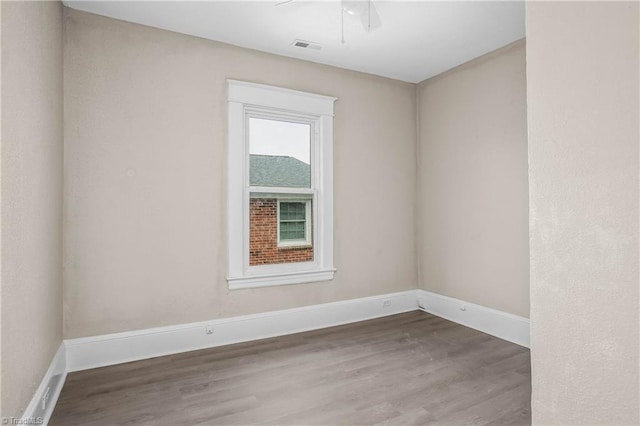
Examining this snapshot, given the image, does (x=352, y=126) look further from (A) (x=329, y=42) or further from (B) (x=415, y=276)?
(B) (x=415, y=276)

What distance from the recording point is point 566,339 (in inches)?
38.4

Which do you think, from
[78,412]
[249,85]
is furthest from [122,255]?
[249,85]

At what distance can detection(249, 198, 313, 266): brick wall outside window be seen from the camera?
3654 millimetres

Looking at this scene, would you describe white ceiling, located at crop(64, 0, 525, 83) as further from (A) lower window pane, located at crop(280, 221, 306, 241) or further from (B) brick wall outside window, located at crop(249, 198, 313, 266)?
(A) lower window pane, located at crop(280, 221, 306, 241)

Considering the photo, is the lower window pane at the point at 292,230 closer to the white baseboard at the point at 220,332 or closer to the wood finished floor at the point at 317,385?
the white baseboard at the point at 220,332

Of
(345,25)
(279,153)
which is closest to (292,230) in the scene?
(279,153)

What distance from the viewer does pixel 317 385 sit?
8.62 ft

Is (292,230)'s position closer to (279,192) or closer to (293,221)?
(293,221)

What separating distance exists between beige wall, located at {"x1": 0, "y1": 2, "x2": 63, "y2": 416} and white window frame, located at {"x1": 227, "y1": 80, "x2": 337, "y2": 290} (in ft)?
4.38

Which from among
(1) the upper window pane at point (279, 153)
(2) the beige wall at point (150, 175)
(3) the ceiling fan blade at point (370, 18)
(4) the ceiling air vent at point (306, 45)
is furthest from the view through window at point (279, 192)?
(3) the ceiling fan blade at point (370, 18)

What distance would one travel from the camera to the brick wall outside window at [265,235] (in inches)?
Answer: 144

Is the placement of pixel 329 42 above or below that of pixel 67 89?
above

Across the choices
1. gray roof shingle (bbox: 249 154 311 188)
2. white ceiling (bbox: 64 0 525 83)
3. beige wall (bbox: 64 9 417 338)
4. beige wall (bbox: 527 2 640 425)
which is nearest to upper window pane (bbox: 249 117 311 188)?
gray roof shingle (bbox: 249 154 311 188)

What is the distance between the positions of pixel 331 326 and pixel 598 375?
3.15 metres
